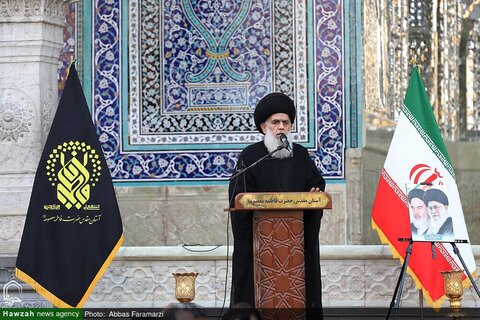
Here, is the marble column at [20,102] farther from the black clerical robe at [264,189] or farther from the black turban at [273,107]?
the black turban at [273,107]

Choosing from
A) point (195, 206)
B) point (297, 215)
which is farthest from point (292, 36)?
point (297, 215)

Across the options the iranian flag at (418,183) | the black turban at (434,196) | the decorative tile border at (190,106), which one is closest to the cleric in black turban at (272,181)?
the black turban at (434,196)

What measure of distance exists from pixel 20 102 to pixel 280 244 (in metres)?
3.03

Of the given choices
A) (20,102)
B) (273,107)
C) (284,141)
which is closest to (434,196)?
(273,107)

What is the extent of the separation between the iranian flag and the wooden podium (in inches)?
80.9

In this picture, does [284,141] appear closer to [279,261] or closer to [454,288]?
[279,261]

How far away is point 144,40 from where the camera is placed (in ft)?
37.4

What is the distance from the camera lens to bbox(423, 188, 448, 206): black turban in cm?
845

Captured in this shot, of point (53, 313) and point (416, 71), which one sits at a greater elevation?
point (416, 71)

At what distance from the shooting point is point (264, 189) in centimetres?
740

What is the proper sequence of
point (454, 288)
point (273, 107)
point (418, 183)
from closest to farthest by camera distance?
1. point (273, 107)
2. point (454, 288)
3. point (418, 183)

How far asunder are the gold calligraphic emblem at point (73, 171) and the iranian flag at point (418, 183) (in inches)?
72.3

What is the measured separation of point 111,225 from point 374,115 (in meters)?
3.30

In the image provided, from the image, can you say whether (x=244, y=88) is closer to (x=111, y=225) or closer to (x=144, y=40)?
(x=144, y=40)
